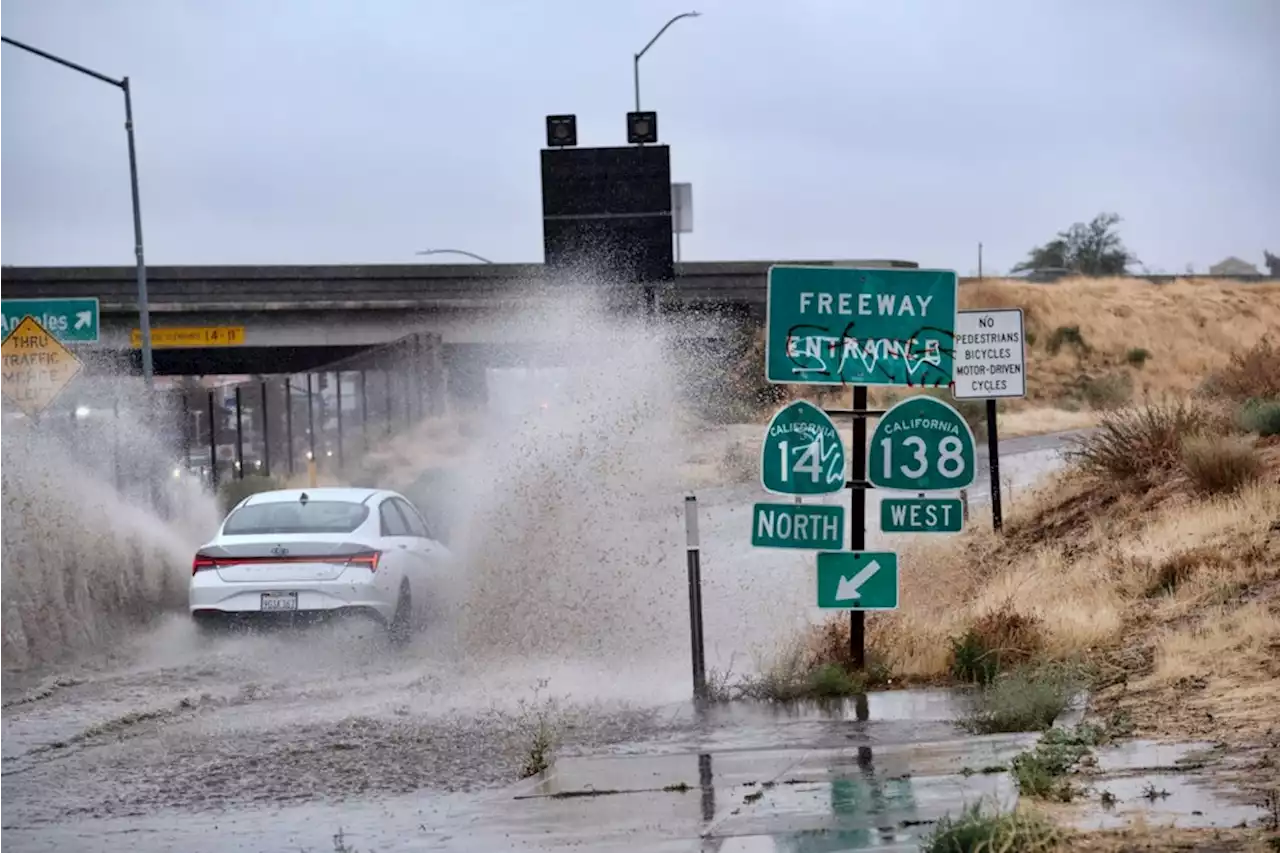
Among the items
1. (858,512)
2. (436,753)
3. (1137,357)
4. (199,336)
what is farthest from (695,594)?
(1137,357)

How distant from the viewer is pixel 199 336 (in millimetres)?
59594

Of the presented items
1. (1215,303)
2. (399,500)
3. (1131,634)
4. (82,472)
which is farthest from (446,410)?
(1215,303)

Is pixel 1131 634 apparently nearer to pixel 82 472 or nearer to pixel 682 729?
pixel 682 729

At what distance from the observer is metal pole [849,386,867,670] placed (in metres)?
13.7

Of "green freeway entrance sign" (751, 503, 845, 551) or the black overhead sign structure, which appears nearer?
"green freeway entrance sign" (751, 503, 845, 551)

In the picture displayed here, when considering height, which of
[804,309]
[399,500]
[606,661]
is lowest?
[606,661]

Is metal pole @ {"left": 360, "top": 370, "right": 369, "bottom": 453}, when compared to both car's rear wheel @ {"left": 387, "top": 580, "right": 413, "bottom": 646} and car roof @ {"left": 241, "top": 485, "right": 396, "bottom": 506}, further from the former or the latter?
car's rear wheel @ {"left": 387, "top": 580, "right": 413, "bottom": 646}

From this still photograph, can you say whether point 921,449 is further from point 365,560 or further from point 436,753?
point 365,560

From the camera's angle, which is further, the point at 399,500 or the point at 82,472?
the point at 82,472

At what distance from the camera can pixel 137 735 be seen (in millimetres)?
12727

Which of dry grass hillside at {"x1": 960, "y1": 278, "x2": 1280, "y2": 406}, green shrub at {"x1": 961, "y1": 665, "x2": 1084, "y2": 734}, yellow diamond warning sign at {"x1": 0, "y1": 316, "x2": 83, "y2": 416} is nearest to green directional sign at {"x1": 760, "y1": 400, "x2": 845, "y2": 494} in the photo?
green shrub at {"x1": 961, "y1": 665, "x2": 1084, "y2": 734}

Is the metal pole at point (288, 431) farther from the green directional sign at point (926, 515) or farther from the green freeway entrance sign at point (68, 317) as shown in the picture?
the green directional sign at point (926, 515)

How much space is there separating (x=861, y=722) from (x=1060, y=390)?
56874 mm

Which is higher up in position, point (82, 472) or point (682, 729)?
point (82, 472)
